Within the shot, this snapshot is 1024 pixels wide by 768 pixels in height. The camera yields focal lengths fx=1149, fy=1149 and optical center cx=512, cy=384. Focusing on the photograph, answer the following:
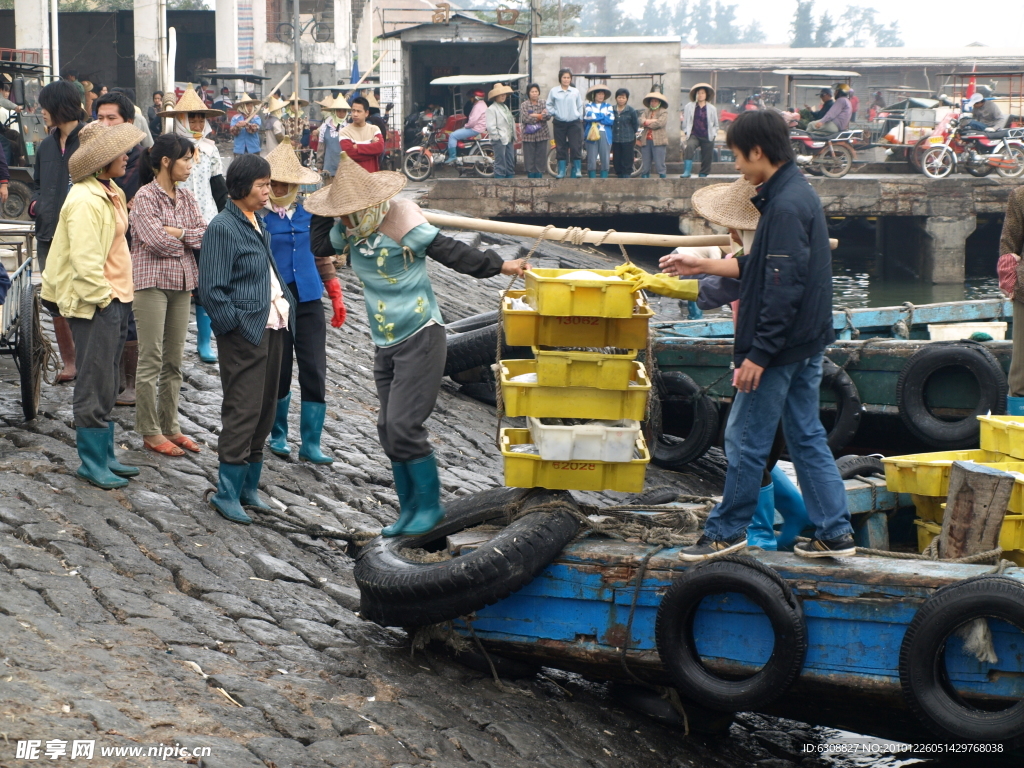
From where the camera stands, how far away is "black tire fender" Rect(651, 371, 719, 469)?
31.9 feet

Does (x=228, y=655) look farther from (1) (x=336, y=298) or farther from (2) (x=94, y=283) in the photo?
(1) (x=336, y=298)

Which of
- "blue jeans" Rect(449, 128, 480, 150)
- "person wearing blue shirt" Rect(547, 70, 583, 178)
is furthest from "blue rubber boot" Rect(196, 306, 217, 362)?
"blue jeans" Rect(449, 128, 480, 150)

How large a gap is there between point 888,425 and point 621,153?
1326 cm

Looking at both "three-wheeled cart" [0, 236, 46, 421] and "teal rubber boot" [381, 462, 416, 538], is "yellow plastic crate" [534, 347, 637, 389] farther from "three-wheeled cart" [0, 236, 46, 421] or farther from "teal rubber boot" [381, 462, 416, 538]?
"three-wheeled cart" [0, 236, 46, 421]

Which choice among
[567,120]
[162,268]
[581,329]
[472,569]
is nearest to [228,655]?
[472,569]

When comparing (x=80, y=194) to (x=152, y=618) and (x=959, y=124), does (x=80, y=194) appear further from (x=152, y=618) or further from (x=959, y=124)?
(x=959, y=124)

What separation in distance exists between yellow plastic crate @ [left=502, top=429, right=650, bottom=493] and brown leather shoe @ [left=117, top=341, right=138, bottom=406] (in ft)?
10.7

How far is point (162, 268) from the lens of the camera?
652cm

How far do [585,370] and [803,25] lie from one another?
12368cm

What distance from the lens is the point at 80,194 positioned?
591 centimetres

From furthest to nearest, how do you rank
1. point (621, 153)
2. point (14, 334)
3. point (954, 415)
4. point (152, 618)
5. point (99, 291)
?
1. point (621, 153)
2. point (954, 415)
3. point (14, 334)
4. point (99, 291)
5. point (152, 618)

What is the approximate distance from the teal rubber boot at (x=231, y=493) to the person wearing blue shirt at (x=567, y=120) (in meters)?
15.8

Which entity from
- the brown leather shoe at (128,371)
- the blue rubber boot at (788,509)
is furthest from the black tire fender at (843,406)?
the brown leather shoe at (128,371)

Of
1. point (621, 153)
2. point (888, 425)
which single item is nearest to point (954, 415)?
point (888, 425)
